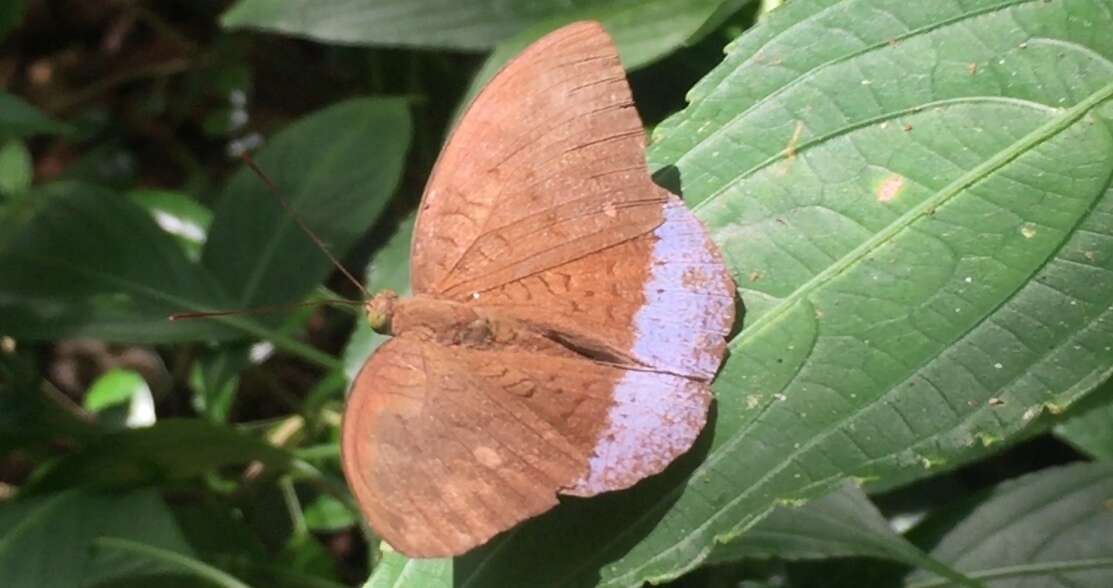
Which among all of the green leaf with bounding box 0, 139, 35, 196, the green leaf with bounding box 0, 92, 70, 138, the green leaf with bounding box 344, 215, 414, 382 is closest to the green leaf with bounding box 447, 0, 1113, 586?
the green leaf with bounding box 344, 215, 414, 382

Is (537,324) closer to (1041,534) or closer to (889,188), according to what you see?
(889,188)

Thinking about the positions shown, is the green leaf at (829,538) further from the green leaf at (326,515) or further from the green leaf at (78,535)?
the green leaf at (326,515)

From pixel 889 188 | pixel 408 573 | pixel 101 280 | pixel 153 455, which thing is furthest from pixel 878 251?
pixel 101 280

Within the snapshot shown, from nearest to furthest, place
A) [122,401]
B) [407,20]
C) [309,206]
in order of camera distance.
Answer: [407,20] < [309,206] < [122,401]

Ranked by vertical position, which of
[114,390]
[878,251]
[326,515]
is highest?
[878,251]

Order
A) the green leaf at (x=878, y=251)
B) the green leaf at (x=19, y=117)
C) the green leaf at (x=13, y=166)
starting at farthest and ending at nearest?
1. the green leaf at (x=13, y=166)
2. the green leaf at (x=19, y=117)
3. the green leaf at (x=878, y=251)

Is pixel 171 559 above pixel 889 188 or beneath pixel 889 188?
beneath

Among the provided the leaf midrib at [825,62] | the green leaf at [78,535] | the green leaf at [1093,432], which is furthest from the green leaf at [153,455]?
the green leaf at [1093,432]
